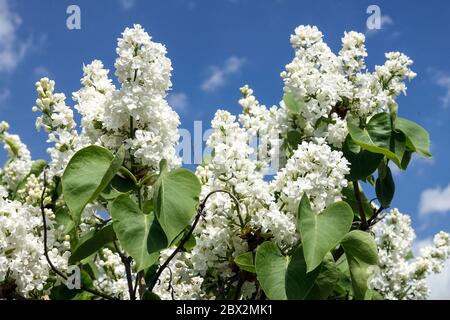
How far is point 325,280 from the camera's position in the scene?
7.15 ft

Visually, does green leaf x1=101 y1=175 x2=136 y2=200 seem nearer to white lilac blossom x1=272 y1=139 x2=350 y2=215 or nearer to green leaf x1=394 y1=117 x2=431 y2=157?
white lilac blossom x1=272 y1=139 x2=350 y2=215

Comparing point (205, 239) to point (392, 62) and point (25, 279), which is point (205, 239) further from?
point (392, 62)

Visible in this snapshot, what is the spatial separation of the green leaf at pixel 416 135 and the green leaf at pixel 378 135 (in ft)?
0.30

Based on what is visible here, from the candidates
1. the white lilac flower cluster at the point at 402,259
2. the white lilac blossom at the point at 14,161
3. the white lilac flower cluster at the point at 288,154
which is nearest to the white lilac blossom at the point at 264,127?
the white lilac flower cluster at the point at 288,154

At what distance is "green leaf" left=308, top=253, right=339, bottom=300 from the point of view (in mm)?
2176

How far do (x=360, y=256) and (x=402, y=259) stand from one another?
8.39 feet

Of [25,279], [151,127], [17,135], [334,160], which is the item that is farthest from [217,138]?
[17,135]

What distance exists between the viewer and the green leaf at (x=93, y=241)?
2240 millimetres

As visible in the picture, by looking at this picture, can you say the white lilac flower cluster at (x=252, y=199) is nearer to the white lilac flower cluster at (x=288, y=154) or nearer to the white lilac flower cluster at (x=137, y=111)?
the white lilac flower cluster at (x=288, y=154)

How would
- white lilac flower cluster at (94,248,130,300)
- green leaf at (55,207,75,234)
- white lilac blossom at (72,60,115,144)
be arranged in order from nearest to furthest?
white lilac blossom at (72,60,115,144)
green leaf at (55,207,75,234)
white lilac flower cluster at (94,248,130,300)

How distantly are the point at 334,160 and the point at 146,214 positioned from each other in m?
0.71

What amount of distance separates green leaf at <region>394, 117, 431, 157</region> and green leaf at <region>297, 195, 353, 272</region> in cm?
88

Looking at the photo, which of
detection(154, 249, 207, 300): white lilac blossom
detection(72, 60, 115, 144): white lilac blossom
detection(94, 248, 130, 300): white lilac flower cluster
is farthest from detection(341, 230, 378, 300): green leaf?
detection(94, 248, 130, 300): white lilac flower cluster

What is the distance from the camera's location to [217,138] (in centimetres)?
271
